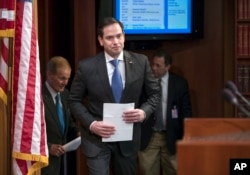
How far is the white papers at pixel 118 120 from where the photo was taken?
3855 millimetres

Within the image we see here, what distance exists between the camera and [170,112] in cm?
512

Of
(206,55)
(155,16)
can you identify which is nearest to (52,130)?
(155,16)

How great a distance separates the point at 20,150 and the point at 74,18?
2268 millimetres

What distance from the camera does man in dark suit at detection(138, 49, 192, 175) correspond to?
5102mm

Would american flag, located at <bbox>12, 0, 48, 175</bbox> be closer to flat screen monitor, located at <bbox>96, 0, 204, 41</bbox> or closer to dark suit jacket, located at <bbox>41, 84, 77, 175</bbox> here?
dark suit jacket, located at <bbox>41, 84, 77, 175</bbox>

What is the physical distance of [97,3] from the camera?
5359mm

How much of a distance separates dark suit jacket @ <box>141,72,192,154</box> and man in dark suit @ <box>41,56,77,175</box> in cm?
106

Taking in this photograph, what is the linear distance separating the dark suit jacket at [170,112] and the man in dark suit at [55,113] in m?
1.06

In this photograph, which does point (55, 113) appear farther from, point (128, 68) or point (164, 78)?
point (164, 78)

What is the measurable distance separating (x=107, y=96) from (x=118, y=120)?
0.17 meters

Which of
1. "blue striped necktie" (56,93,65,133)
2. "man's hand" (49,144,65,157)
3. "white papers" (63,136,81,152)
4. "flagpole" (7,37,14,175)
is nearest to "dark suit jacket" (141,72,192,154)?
"white papers" (63,136,81,152)

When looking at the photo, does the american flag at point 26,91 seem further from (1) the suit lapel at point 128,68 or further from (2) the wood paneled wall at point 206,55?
(2) the wood paneled wall at point 206,55

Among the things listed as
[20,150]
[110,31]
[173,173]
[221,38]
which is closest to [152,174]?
[173,173]

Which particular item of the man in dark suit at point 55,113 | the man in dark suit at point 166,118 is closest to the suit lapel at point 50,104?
the man in dark suit at point 55,113
